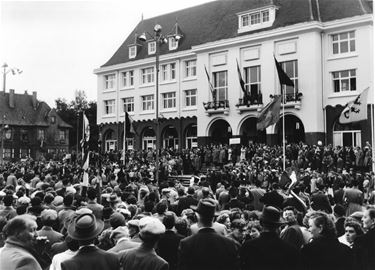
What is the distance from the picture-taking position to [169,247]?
6102mm

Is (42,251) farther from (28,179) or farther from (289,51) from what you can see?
(289,51)

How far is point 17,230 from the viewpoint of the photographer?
4.61 meters

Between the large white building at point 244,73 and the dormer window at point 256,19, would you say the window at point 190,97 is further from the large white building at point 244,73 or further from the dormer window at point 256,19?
the dormer window at point 256,19

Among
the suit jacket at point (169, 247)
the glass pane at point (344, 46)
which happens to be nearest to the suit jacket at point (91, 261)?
the suit jacket at point (169, 247)

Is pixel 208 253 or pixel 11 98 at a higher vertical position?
pixel 11 98

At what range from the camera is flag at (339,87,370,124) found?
20797mm

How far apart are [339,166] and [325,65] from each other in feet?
31.5

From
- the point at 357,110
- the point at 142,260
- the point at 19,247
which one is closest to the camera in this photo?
the point at 19,247

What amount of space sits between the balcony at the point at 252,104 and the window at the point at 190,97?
6645 millimetres

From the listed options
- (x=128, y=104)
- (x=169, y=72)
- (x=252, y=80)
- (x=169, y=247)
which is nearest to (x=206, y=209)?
(x=169, y=247)

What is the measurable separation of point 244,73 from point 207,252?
33098 mm

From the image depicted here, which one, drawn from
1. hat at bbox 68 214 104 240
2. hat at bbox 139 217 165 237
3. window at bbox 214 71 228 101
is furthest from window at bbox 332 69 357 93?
hat at bbox 68 214 104 240

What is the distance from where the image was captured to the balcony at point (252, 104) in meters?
35.2

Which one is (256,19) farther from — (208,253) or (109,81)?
(208,253)
